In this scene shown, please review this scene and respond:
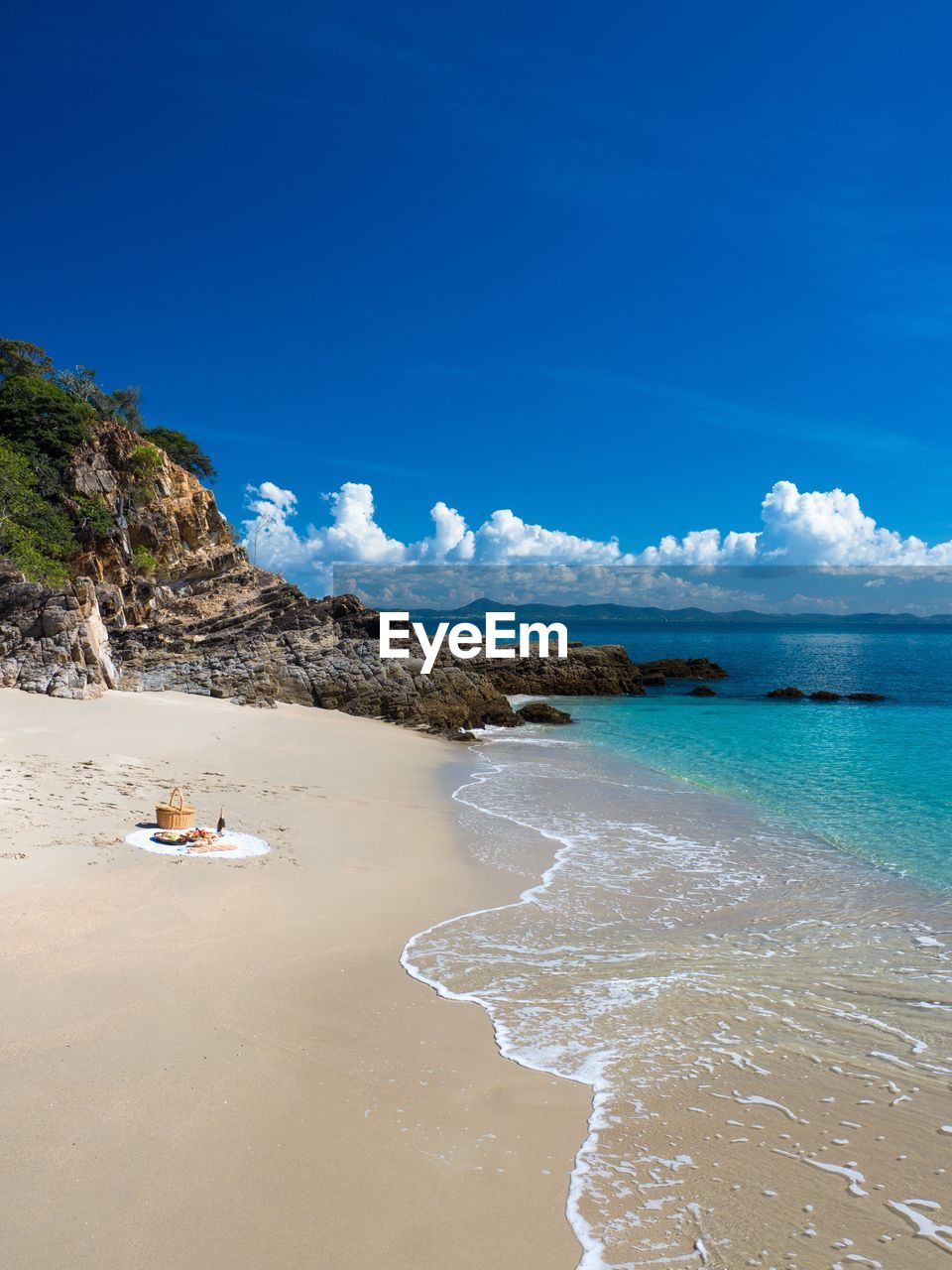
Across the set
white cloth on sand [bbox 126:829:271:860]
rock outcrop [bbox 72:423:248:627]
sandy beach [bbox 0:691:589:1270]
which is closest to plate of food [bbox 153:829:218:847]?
white cloth on sand [bbox 126:829:271:860]

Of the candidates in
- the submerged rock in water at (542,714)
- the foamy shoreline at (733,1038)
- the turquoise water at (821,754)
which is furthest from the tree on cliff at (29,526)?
the foamy shoreline at (733,1038)

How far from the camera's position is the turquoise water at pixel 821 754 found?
13.1 metres

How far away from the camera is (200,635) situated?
36406mm

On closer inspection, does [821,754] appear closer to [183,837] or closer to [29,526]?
[183,837]

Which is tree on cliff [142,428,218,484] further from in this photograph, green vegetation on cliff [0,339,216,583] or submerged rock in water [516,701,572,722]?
submerged rock in water [516,701,572,722]

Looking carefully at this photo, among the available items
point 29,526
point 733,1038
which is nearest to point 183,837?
point 733,1038

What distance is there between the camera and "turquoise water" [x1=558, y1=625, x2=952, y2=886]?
1312cm

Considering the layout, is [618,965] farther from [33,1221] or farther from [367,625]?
[367,625]

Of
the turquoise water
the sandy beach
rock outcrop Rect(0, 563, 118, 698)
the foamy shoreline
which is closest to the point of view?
the sandy beach

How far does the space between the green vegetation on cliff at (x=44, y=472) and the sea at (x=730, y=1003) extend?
26507 mm

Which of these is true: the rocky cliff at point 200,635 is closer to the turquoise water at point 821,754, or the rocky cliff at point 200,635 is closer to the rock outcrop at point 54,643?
the rock outcrop at point 54,643

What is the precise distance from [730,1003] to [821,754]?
18907 mm

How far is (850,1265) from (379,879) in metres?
6.25

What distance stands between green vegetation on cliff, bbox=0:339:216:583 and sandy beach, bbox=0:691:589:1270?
26.2 metres
